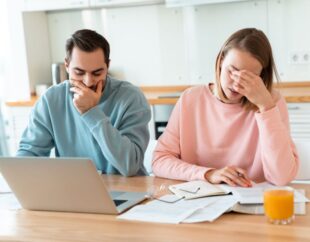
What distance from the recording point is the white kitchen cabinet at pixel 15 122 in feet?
12.0

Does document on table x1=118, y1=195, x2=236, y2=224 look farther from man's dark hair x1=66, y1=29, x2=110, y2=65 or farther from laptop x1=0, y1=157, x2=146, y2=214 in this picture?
man's dark hair x1=66, y1=29, x2=110, y2=65

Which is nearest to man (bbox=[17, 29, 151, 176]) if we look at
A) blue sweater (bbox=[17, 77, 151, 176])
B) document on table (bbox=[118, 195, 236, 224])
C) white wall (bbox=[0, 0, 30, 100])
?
blue sweater (bbox=[17, 77, 151, 176])

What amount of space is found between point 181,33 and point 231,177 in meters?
2.36

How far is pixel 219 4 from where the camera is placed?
354 centimetres

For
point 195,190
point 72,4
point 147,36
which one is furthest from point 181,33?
point 195,190

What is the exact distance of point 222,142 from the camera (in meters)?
1.72

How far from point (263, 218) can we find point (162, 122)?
82.8 inches

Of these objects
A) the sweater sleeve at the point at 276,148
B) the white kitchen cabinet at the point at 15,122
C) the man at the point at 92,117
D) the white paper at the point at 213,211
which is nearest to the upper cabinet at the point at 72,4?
the white kitchen cabinet at the point at 15,122

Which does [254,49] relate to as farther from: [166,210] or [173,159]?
[166,210]

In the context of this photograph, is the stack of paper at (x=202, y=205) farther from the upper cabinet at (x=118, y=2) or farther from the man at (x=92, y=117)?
the upper cabinet at (x=118, y=2)

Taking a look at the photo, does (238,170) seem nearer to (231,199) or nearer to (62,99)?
(231,199)

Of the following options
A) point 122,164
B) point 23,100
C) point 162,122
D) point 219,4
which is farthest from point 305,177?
point 23,100

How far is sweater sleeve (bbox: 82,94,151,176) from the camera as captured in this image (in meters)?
1.74

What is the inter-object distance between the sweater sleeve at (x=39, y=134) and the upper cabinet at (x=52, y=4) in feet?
5.97
